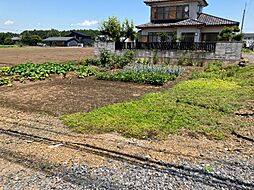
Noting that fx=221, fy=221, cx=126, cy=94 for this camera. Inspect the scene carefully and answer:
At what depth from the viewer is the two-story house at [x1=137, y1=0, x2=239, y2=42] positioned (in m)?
21.0

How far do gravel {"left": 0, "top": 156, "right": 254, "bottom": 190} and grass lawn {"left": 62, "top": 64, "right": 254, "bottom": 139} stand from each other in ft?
3.84

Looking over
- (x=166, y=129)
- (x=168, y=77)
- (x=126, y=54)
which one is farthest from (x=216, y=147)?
(x=126, y=54)

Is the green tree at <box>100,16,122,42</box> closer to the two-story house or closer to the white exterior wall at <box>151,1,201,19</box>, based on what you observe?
the two-story house

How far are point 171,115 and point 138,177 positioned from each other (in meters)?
2.73

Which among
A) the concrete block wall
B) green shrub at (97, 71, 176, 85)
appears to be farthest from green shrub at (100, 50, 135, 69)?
green shrub at (97, 71, 176, 85)

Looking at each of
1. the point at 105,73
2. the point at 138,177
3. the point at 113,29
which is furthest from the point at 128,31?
the point at 138,177

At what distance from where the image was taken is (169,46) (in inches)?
648

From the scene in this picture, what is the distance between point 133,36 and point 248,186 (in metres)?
20.8

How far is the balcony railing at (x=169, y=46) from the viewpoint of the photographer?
15.0 metres

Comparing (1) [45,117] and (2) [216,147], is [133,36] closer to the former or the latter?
(1) [45,117]

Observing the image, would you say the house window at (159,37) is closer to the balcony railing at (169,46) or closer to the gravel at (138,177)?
the balcony railing at (169,46)

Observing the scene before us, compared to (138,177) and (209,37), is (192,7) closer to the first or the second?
(209,37)

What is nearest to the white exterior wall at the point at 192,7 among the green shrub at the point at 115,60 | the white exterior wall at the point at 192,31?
the white exterior wall at the point at 192,31

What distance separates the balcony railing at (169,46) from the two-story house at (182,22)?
4.29 metres
